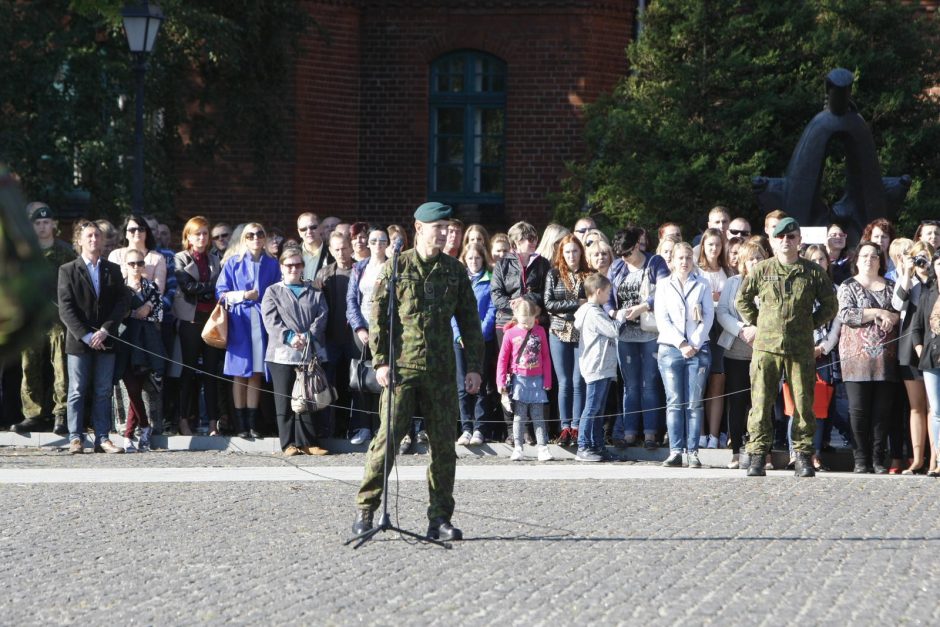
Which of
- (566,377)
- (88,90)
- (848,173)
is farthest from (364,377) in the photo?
(88,90)

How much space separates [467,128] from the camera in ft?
84.4

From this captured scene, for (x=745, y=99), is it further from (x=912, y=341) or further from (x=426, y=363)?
(x=426, y=363)

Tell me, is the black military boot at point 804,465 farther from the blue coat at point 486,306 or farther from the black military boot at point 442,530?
the black military boot at point 442,530

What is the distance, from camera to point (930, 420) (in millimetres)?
11969

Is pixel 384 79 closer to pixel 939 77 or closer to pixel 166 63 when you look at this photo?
pixel 166 63

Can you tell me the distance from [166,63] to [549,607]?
14.8m

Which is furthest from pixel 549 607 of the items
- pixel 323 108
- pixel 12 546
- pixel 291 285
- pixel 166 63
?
pixel 323 108

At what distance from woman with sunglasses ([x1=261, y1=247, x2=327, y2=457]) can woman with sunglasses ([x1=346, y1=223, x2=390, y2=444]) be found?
0.30 meters

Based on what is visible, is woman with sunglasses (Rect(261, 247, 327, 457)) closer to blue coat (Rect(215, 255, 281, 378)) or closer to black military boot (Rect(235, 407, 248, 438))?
blue coat (Rect(215, 255, 281, 378))

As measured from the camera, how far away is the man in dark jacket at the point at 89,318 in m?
12.9

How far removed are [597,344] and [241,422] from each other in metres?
3.51

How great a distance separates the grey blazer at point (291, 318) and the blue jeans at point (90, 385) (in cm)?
143

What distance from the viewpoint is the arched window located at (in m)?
25.5

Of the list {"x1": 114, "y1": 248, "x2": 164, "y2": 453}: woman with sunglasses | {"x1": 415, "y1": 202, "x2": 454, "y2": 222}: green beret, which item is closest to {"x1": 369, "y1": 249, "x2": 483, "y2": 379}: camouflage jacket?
{"x1": 415, "y1": 202, "x2": 454, "y2": 222}: green beret
